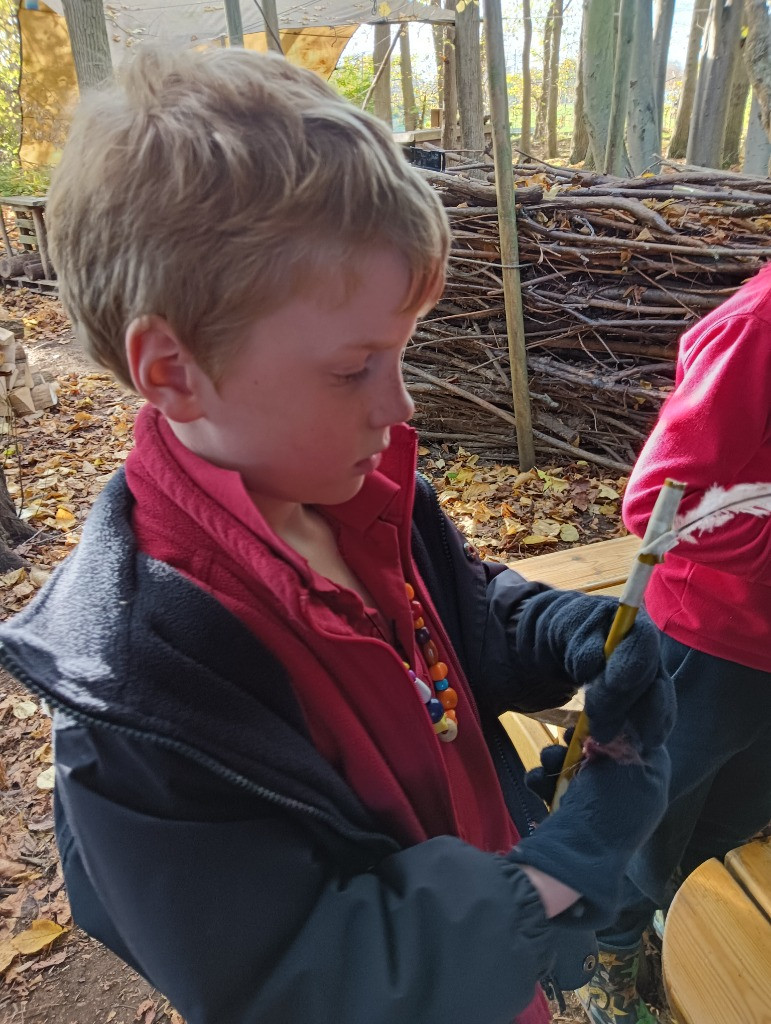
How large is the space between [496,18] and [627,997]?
4.54m

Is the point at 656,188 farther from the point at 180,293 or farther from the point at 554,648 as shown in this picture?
the point at 180,293

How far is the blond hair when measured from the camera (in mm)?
728

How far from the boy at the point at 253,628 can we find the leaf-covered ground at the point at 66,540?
914 mm

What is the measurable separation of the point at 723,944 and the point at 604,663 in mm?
1028

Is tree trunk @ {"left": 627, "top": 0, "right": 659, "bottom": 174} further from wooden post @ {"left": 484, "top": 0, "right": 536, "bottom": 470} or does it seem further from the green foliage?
the green foliage

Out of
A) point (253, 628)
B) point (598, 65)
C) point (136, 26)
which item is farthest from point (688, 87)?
point (253, 628)

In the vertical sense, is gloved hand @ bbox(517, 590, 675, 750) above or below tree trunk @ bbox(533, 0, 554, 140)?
below

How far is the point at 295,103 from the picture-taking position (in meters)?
0.77

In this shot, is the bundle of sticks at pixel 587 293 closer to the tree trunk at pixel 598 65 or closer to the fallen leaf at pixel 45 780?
the fallen leaf at pixel 45 780

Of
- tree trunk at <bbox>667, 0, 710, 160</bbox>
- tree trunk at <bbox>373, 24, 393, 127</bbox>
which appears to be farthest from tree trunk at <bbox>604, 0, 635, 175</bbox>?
tree trunk at <bbox>667, 0, 710, 160</bbox>

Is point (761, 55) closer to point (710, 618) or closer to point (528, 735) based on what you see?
point (710, 618)

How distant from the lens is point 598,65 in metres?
8.81

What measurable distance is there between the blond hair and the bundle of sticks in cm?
387

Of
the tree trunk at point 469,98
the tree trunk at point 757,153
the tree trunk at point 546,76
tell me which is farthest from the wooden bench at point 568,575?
the tree trunk at point 546,76
